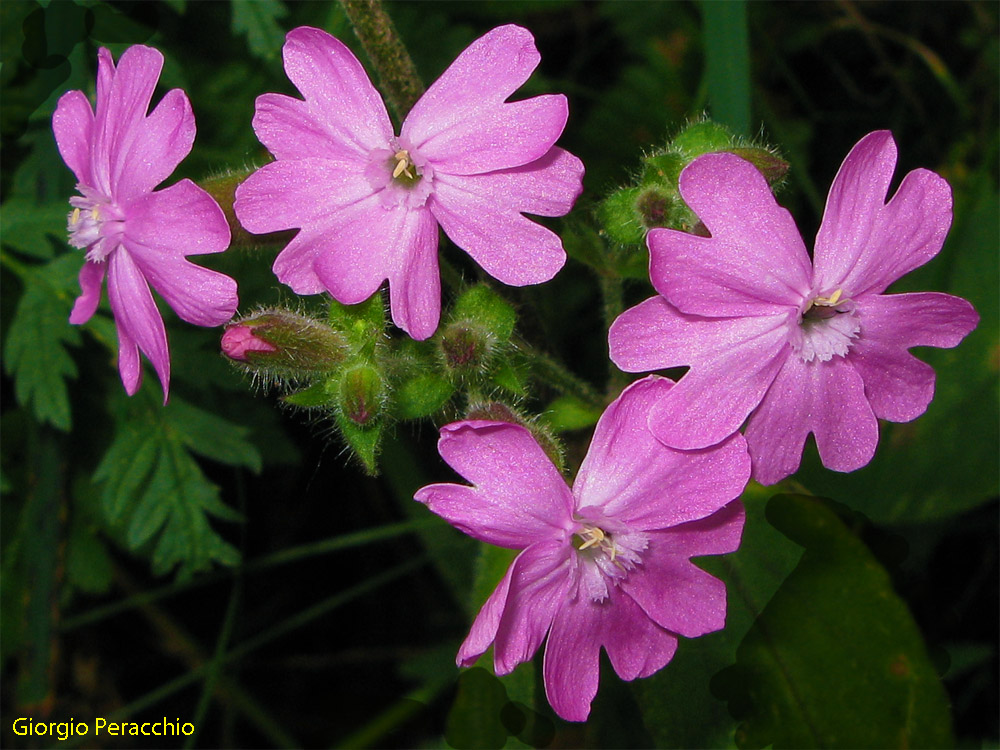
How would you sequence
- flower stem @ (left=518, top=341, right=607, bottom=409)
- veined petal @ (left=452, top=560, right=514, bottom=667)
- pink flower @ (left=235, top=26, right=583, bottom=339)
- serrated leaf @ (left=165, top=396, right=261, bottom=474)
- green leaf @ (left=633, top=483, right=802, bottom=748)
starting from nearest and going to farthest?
veined petal @ (left=452, top=560, right=514, bottom=667) → pink flower @ (left=235, top=26, right=583, bottom=339) → flower stem @ (left=518, top=341, right=607, bottom=409) → green leaf @ (left=633, top=483, right=802, bottom=748) → serrated leaf @ (left=165, top=396, right=261, bottom=474)

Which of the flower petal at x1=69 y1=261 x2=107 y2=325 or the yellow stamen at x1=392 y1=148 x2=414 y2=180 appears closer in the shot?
the yellow stamen at x1=392 y1=148 x2=414 y2=180

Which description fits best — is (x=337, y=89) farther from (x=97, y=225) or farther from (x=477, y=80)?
(x=97, y=225)

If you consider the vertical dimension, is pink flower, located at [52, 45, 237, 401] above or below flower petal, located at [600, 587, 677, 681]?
above

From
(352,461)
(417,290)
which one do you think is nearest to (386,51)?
(417,290)

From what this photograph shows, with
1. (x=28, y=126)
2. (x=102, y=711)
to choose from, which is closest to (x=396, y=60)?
(x=28, y=126)

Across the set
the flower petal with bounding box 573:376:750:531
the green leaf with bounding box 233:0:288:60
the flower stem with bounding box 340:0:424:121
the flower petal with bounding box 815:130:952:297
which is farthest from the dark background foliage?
the flower petal with bounding box 815:130:952:297

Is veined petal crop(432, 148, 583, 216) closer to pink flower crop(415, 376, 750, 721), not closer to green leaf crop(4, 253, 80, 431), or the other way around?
pink flower crop(415, 376, 750, 721)

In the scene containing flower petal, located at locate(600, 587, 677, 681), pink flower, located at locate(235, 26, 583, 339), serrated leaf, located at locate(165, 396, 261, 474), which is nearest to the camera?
pink flower, located at locate(235, 26, 583, 339)
